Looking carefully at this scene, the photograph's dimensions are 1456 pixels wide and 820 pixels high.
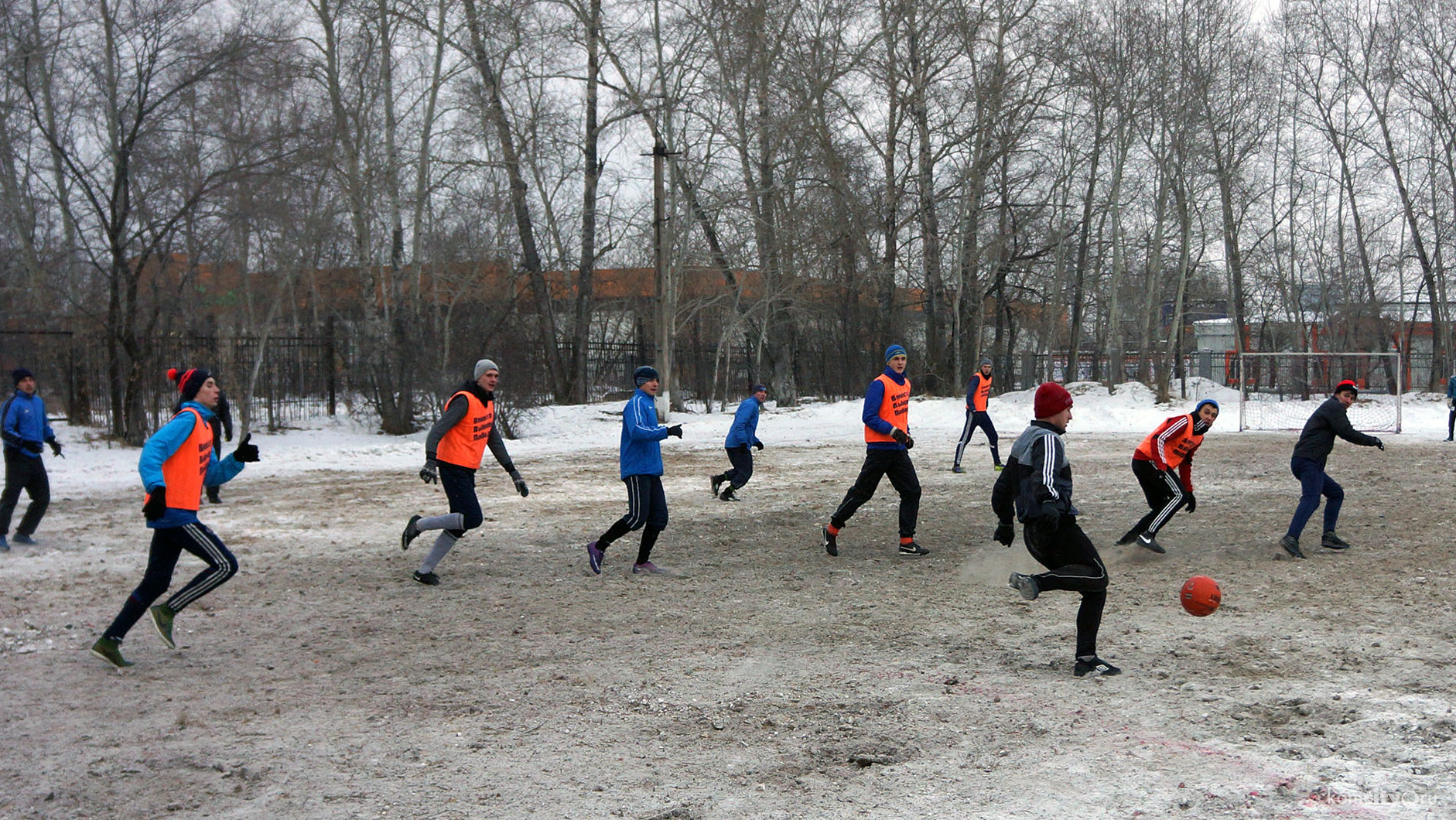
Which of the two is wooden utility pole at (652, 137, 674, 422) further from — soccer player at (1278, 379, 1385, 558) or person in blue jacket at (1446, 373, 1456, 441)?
soccer player at (1278, 379, 1385, 558)

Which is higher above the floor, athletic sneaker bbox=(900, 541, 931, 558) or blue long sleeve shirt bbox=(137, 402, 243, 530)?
blue long sleeve shirt bbox=(137, 402, 243, 530)

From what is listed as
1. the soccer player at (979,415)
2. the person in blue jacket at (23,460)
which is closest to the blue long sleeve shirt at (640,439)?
the person in blue jacket at (23,460)

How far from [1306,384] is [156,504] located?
30441mm

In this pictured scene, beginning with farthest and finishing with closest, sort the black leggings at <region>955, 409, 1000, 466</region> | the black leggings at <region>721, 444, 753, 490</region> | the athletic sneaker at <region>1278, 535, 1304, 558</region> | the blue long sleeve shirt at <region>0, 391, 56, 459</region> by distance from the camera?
the black leggings at <region>955, 409, 1000, 466</region> < the black leggings at <region>721, 444, 753, 490</region> < the blue long sleeve shirt at <region>0, 391, 56, 459</region> < the athletic sneaker at <region>1278, 535, 1304, 558</region>

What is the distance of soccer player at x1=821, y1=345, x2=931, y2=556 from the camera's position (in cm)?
916

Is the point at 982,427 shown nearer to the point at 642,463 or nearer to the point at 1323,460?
the point at 1323,460

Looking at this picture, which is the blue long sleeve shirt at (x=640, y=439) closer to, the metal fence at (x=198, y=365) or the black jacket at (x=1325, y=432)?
the black jacket at (x=1325, y=432)

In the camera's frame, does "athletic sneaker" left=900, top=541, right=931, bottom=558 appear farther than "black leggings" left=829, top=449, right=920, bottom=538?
Yes

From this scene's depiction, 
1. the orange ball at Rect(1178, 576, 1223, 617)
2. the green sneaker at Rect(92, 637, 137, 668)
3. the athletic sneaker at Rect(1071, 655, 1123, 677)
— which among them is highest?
the orange ball at Rect(1178, 576, 1223, 617)

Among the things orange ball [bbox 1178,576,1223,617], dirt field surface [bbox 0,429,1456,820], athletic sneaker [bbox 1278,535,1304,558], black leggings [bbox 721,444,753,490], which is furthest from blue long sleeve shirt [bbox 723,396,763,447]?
orange ball [bbox 1178,576,1223,617]

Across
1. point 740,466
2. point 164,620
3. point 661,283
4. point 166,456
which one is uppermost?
point 661,283

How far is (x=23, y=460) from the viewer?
988 cm

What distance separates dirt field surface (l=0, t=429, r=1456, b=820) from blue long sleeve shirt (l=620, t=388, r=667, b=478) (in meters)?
0.86

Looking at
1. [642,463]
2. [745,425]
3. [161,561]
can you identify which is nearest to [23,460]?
[161,561]
